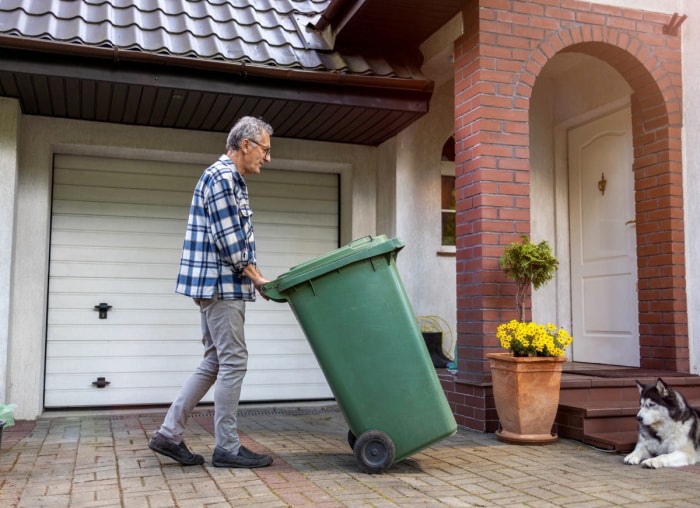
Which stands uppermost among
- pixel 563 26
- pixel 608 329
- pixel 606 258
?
pixel 563 26

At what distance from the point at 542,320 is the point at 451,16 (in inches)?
121

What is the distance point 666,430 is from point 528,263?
4.43 feet

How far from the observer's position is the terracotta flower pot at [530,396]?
14.8 ft

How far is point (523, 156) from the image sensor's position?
5410 mm

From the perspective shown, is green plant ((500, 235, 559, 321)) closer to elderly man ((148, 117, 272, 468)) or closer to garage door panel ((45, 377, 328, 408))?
elderly man ((148, 117, 272, 468))

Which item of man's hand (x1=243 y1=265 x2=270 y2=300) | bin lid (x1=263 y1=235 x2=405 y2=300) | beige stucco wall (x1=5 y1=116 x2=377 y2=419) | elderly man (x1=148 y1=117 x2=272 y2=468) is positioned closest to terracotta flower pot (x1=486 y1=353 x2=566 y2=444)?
bin lid (x1=263 y1=235 x2=405 y2=300)

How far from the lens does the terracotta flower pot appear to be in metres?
4.52

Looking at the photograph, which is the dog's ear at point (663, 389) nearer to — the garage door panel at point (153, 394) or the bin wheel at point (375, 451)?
the bin wheel at point (375, 451)

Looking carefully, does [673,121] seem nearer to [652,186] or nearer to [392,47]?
[652,186]

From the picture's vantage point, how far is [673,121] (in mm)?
5781

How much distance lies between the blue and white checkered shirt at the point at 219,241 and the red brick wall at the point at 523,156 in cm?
200

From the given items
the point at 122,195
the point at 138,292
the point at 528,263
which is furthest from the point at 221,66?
the point at 528,263

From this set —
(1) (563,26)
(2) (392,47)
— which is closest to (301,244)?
(2) (392,47)

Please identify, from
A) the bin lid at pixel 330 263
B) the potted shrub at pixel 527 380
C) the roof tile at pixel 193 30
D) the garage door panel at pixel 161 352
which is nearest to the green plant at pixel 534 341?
the potted shrub at pixel 527 380
